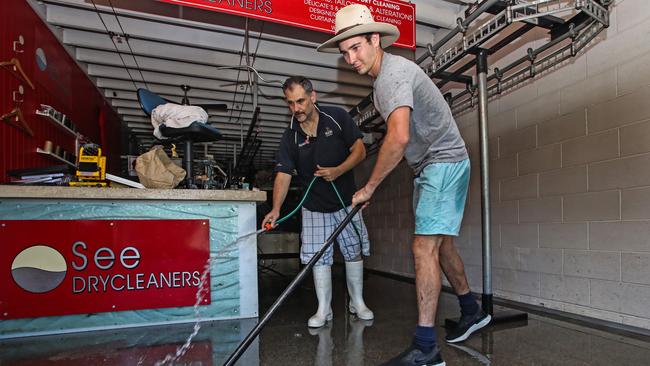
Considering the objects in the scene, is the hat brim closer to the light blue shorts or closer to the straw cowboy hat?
the straw cowboy hat

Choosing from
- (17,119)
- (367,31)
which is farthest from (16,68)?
(367,31)

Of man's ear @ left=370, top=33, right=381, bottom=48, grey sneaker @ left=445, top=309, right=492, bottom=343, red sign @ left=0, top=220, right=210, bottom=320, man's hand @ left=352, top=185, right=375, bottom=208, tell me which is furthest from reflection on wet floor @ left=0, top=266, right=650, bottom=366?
man's ear @ left=370, top=33, right=381, bottom=48

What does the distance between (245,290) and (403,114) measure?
1725 millimetres

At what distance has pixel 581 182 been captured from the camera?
271 centimetres

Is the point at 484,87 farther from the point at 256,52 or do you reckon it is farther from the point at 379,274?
the point at 379,274

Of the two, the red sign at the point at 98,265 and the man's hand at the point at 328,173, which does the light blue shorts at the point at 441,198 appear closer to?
the man's hand at the point at 328,173

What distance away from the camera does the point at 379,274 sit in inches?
A: 234

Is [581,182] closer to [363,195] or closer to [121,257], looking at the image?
[363,195]

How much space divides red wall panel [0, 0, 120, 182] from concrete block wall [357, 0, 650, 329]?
3.99 metres

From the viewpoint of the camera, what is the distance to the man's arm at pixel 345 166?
8.12 ft

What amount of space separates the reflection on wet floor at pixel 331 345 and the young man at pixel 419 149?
1.02 ft

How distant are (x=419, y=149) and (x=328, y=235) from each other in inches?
39.1

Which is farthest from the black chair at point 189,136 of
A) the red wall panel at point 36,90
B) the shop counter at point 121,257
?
the red wall panel at point 36,90

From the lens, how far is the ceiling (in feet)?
12.7
